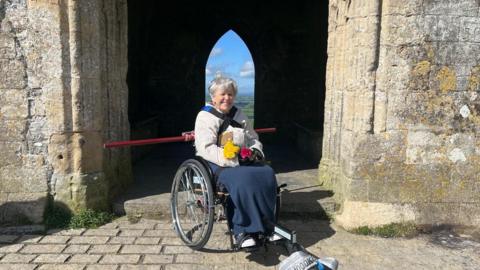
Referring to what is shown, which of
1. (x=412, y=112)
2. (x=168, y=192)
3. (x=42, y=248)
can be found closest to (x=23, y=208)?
(x=42, y=248)

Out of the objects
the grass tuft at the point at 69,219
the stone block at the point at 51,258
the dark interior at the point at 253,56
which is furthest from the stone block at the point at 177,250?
the dark interior at the point at 253,56

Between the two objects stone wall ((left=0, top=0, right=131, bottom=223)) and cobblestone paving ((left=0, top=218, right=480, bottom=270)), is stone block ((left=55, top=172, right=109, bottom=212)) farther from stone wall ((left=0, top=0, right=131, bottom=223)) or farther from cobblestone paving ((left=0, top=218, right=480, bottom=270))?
cobblestone paving ((left=0, top=218, right=480, bottom=270))

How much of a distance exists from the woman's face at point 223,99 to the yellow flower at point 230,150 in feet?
1.21

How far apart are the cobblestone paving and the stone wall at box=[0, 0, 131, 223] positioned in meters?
0.43

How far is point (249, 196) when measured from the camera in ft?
10.00

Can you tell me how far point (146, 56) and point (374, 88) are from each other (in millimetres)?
6631

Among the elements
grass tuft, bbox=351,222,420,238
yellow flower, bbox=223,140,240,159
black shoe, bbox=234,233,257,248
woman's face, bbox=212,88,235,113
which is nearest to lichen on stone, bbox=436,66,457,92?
grass tuft, bbox=351,222,420,238

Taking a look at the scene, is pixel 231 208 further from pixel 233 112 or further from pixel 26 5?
pixel 26 5

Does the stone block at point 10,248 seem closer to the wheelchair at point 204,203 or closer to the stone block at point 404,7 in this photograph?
the wheelchair at point 204,203

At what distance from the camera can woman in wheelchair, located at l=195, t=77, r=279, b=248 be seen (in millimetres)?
3059

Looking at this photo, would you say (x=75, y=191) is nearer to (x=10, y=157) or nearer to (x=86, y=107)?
(x=10, y=157)

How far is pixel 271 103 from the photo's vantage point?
9.98 metres

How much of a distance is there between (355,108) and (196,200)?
1860mm

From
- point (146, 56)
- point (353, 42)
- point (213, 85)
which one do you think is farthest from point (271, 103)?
point (213, 85)
